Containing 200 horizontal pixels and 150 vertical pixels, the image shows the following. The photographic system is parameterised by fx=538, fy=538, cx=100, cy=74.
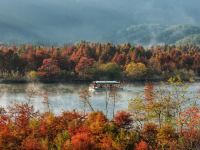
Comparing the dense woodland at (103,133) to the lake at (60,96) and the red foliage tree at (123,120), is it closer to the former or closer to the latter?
the red foliage tree at (123,120)

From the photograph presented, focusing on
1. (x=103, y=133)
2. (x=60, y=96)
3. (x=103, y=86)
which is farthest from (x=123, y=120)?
(x=103, y=86)

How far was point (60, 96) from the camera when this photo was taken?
342ft

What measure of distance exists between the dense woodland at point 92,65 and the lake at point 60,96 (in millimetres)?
11900

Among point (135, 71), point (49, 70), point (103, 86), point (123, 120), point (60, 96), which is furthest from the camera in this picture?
point (135, 71)

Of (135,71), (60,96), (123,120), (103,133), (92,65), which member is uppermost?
(92,65)

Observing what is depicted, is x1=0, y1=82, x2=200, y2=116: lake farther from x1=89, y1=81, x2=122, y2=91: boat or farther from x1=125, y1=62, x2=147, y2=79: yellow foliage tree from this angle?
x1=125, y1=62, x2=147, y2=79: yellow foliage tree

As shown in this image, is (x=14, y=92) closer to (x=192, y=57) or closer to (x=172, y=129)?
(x=172, y=129)

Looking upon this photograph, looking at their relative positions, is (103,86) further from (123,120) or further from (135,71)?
(123,120)

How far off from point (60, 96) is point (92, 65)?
45177 millimetres

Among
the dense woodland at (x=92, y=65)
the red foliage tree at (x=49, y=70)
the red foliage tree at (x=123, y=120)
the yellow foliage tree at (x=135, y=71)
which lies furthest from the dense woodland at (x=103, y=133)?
the yellow foliage tree at (x=135, y=71)

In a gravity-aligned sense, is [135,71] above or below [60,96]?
above

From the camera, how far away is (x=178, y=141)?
2125 inches

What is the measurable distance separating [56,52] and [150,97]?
96.3 meters

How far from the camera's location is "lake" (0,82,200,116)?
290 ft
